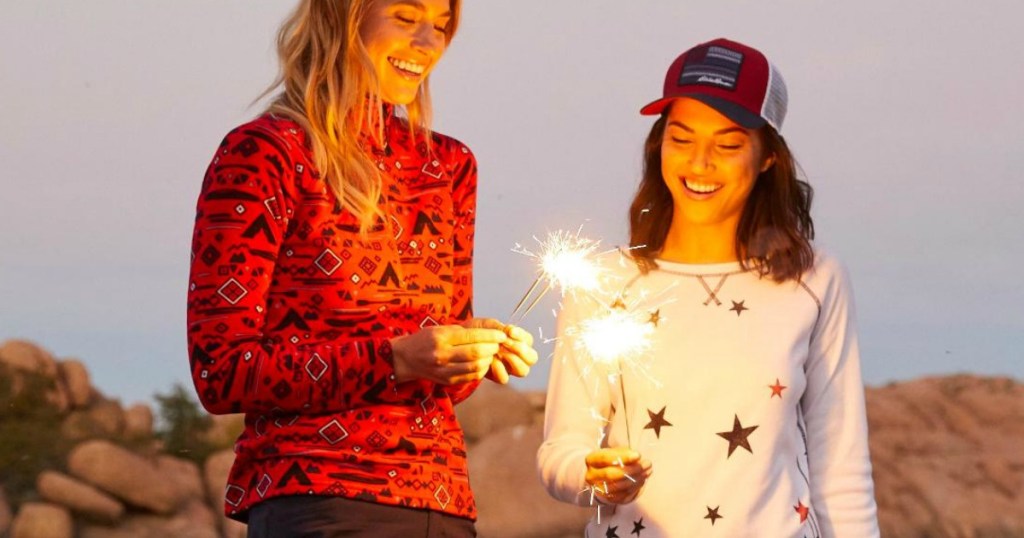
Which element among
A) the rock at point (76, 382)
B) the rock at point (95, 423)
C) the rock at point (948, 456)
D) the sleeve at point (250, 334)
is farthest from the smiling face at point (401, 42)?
the rock at point (76, 382)

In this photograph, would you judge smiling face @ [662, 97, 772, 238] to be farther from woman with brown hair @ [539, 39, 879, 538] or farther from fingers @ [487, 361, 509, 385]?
fingers @ [487, 361, 509, 385]

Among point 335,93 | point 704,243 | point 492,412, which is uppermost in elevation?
point 335,93

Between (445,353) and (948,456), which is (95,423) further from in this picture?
(445,353)

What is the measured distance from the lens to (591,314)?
4.03 meters

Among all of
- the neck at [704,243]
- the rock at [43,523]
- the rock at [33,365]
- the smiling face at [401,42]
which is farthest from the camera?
the rock at [33,365]

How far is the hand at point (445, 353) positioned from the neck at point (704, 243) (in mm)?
1254

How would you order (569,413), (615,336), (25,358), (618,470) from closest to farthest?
(618,470)
(615,336)
(569,413)
(25,358)

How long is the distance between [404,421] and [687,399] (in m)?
1.05

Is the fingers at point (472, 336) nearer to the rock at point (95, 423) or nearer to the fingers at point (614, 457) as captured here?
the fingers at point (614, 457)

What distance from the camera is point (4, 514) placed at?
39.8 feet

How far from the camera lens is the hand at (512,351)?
3088mm

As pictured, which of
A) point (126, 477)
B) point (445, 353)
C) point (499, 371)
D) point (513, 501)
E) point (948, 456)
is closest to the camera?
point (445, 353)

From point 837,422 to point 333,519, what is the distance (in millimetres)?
1625

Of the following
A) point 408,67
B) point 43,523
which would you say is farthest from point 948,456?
point 408,67
